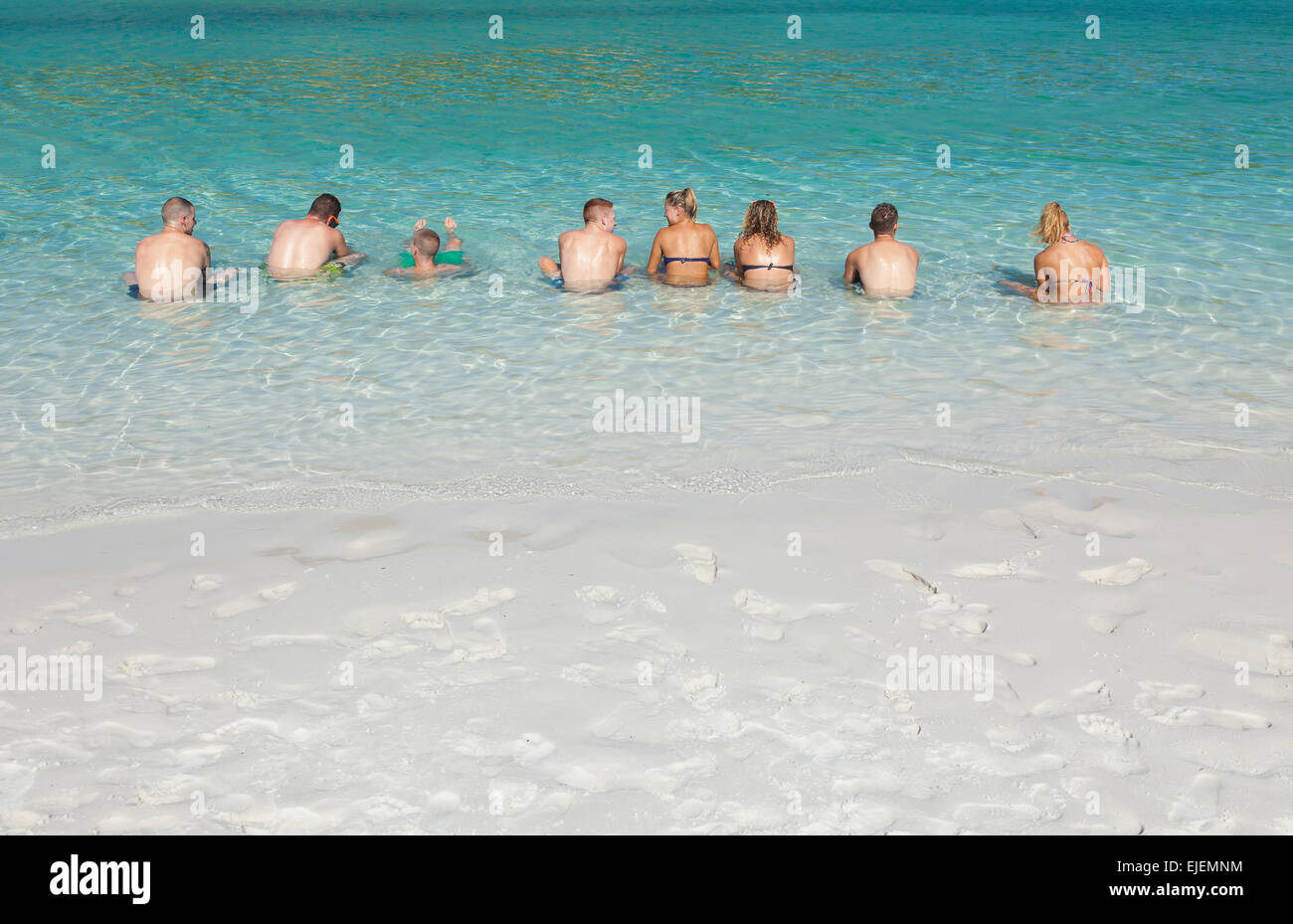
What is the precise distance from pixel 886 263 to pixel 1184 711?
224 inches

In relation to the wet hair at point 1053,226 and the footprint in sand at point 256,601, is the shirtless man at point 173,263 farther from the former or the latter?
the wet hair at point 1053,226

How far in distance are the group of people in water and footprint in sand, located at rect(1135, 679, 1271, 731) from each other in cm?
544

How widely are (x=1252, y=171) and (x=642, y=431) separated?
417 inches

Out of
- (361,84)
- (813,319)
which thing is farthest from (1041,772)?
(361,84)

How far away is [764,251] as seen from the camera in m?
8.91

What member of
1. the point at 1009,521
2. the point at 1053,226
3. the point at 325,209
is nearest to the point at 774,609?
the point at 1009,521

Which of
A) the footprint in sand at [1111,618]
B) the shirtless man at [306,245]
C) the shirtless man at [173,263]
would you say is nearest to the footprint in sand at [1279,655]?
the footprint in sand at [1111,618]

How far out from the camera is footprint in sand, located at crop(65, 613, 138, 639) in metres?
4.25

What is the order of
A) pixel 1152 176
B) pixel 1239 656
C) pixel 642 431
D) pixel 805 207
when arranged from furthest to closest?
pixel 1152 176 < pixel 805 207 < pixel 642 431 < pixel 1239 656

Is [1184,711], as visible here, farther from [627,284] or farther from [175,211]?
[175,211]

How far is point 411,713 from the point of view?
374 centimetres

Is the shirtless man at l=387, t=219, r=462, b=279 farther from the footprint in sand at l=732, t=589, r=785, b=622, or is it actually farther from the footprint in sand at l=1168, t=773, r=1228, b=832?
the footprint in sand at l=1168, t=773, r=1228, b=832

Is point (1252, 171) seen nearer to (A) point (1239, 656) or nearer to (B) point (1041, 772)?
(A) point (1239, 656)
